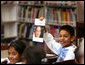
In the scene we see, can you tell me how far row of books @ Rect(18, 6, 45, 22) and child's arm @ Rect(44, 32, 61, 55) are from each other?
175 centimetres

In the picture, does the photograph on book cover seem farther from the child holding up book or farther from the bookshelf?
the bookshelf

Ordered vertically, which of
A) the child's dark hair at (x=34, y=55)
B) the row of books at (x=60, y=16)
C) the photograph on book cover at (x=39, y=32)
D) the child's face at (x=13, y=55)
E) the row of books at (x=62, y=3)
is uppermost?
the row of books at (x=62, y=3)

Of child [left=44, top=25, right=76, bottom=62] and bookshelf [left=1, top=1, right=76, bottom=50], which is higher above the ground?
bookshelf [left=1, top=1, right=76, bottom=50]

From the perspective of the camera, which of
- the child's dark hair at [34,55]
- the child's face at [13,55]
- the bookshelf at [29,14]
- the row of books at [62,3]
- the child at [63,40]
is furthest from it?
the bookshelf at [29,14]

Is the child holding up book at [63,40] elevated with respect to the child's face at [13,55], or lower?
elevated

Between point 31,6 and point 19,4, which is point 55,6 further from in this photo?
point 19,4

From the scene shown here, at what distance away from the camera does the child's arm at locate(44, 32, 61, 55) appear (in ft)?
6.46

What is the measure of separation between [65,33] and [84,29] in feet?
0.65

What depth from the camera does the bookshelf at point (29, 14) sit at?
3508 mm

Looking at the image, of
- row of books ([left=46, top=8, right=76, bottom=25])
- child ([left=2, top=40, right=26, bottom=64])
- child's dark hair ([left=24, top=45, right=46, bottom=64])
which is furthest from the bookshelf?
child's dark hair ([left=24, top=45, right=46, bottom=64])

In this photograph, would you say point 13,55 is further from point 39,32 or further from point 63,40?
point 63,40

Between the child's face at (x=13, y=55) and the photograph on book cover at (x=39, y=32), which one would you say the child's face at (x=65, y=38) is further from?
the child's face at (x=13, y=55)

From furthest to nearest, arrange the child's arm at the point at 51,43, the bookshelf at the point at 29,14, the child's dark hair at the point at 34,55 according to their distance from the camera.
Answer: the bookshelf at the point at 29,14 < the child's arm at the point at 51,43 < the child's dark hair at the point at 34,55

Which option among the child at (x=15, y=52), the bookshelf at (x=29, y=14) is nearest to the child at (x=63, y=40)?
the child at (x=15, y=52)
